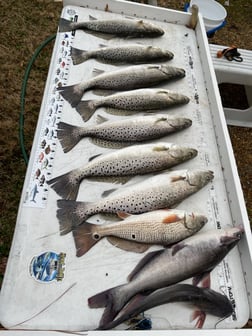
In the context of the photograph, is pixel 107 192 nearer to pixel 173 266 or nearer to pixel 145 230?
pixel 145 230

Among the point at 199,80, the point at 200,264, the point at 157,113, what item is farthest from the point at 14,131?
the point at 200,264

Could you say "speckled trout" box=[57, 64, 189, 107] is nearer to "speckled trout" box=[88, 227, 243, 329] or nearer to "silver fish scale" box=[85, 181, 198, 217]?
"silver fish scale" box=[85, 181, 198, 217]

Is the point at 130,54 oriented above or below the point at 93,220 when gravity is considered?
above

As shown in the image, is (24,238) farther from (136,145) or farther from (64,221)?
(136,145)

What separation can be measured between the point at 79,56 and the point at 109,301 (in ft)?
6.52

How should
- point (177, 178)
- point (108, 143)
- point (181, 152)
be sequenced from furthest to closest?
point (108, 143) → point (181, 152) → point (177, 178)

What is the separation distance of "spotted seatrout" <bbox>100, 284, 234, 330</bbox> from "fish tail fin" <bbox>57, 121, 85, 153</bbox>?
1114mm

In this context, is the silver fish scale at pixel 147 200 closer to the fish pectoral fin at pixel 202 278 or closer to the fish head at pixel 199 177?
the fish head at pixel 199 177

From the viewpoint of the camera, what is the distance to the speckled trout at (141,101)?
2719mm

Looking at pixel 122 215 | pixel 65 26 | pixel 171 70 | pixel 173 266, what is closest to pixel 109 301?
pixel 173 266

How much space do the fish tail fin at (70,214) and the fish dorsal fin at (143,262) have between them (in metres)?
0.42

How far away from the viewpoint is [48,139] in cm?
243

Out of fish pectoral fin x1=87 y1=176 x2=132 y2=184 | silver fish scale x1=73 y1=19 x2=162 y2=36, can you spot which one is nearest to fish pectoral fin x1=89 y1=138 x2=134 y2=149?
fish pectoral fin x1=87 y1=176 x2=132 y2=184

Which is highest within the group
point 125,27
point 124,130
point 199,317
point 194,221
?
point 125,27
